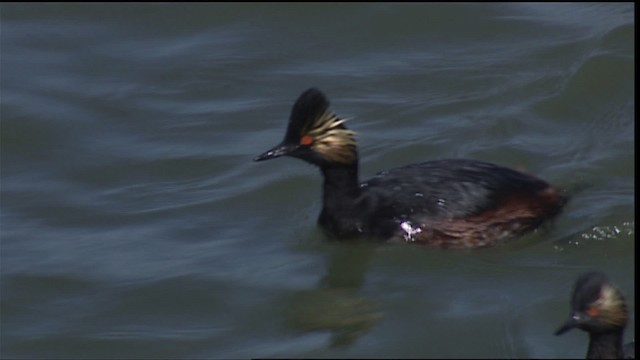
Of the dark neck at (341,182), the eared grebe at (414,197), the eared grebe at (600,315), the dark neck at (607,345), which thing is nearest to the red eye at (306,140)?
the eared grebe at (414,197)

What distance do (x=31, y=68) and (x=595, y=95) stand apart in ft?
14.8

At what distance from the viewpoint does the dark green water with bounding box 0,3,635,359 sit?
979cm

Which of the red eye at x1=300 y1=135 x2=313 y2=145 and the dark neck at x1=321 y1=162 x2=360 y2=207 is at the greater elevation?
the red eye at x1=300 y1=135 x2=313 y2=145

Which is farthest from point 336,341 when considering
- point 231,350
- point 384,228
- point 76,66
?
point 76,66

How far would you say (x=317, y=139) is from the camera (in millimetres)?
10719

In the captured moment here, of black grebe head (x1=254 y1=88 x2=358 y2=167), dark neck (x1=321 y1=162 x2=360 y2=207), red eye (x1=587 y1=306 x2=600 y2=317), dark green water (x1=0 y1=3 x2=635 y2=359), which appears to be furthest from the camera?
dark neck (x1=321 y1=162 x2=360 y2=207)

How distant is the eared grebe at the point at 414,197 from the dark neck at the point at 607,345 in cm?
239

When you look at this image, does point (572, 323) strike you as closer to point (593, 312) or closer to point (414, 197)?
point (593, 312)

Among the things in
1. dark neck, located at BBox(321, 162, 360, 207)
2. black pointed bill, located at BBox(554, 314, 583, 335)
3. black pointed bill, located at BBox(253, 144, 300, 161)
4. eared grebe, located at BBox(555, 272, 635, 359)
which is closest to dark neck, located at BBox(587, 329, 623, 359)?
eared grebe, located at BBox(555, 272, 635, 359)

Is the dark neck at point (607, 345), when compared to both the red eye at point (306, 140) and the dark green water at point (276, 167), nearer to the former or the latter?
the dark green water at point (276, 167)

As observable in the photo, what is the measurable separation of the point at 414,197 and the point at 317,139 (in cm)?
68

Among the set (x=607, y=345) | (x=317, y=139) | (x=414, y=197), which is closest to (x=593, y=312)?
(x=607, y=345)

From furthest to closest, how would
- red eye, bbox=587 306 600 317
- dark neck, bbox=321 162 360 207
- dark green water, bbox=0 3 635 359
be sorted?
dark neck, bbox=321 162 360 207
dark green water, bbox=0 3 635 359
red eye, bbox=587 306 600 317

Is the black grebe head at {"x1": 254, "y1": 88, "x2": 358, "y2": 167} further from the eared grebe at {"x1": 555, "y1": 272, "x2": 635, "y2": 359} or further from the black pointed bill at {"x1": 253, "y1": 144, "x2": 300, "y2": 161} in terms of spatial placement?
the eared grebe at {"x1": 555, "y1": 272, "x2": 635, "y2": 359}
